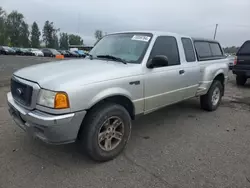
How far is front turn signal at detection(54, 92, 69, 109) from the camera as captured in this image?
2.46 metres

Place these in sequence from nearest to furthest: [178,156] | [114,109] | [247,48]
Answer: [114,109] → [178,156] → [247,48]

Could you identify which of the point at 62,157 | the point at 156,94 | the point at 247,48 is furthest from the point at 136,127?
the point at 247,48

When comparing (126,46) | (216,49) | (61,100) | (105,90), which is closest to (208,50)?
(216,49)

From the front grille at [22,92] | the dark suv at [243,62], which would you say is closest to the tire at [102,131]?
the front grille at [22,92]

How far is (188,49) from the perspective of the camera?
452 cm

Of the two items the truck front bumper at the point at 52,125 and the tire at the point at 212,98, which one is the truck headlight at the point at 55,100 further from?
the tire at the point at 212,98

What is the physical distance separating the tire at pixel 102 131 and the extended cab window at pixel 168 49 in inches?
45.7

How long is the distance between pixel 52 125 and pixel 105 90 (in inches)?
30.4

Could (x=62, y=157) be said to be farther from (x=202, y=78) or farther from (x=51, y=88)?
(x=202, y=78)

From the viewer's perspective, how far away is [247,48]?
894 centimetres

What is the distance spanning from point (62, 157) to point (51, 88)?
116 centimetres

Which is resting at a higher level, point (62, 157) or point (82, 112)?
point (82, 112)

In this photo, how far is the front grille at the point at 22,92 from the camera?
8.77 feet

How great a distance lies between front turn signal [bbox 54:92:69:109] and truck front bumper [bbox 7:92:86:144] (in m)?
0.11
